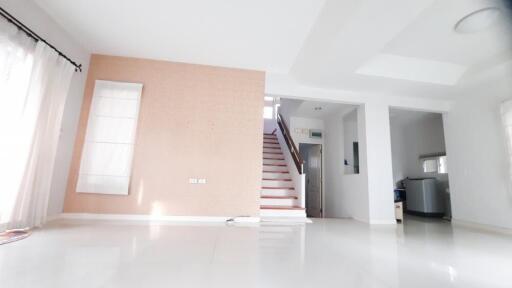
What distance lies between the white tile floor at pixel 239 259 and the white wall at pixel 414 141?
4.12 meters

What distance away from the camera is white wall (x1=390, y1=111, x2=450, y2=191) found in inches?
263

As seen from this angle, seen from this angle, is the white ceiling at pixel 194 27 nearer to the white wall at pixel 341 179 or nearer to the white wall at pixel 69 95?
the white wall at pixel 69 95

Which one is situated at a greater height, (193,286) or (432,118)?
(432,118)

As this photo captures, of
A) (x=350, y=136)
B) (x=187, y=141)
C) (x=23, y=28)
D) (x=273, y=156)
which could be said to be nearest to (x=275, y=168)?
(x=273, y=156)

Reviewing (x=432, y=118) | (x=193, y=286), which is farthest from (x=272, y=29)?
(x=432, y=118)

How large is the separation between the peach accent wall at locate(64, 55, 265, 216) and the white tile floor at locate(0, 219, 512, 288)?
2.37ft

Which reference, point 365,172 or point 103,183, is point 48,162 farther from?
point 365,172

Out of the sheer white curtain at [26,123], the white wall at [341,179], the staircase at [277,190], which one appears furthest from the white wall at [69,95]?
the white wall at [341,179]

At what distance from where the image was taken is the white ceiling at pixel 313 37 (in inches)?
117

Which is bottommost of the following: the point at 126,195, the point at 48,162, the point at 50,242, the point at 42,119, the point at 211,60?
the point at 50,242

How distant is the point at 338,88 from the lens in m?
5.02

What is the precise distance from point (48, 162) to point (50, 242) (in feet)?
4.62

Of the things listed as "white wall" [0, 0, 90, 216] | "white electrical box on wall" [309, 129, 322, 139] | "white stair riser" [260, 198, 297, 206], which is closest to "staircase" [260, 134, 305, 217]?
"white stair riser" [260, 198, 297, 206]

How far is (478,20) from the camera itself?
3068 mm
